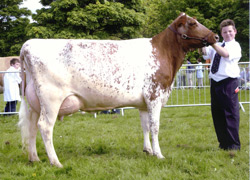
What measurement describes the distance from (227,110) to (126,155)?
1.87 metres

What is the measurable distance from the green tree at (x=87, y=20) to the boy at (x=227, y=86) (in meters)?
17.6

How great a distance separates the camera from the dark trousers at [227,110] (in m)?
4.80

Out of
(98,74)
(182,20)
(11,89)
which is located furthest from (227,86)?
(11,89)

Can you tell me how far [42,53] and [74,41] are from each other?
0.52 m

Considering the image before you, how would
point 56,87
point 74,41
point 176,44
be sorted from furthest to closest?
point 176,44
point 74,41
point 56,87

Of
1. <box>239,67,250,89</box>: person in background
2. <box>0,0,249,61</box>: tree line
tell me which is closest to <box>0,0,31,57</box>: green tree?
<box>0,0,249,61</box>: tree line

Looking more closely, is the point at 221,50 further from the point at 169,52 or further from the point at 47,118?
the point at 47,118

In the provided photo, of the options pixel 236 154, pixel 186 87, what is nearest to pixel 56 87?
pixel 236 154

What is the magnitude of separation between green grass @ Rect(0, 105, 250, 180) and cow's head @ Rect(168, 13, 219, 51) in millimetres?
1781

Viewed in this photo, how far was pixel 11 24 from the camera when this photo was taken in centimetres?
3072

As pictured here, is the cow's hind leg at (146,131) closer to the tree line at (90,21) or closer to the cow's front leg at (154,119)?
the cow's front leg at (154,119)

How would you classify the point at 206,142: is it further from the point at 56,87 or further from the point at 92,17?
the point at 92,17

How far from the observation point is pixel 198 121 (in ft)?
25.3

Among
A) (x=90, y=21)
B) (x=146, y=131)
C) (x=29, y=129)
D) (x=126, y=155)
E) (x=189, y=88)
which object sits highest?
(x=90, y=21)
